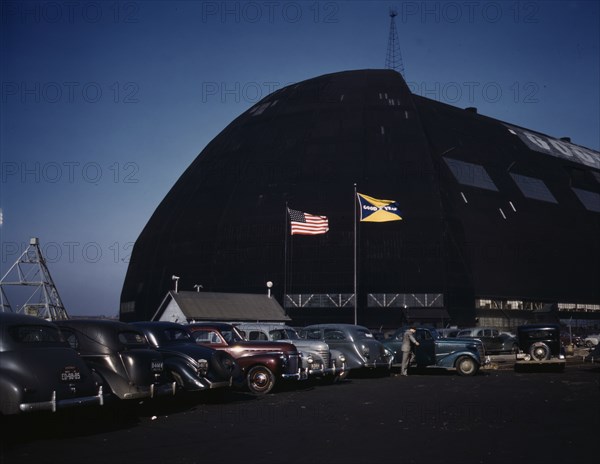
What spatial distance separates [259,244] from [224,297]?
574 inches

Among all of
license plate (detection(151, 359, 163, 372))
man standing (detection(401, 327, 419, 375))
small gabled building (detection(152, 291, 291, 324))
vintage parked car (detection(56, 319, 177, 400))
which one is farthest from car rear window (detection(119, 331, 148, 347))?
small gabled building (detection(152, 291, 291, 324))

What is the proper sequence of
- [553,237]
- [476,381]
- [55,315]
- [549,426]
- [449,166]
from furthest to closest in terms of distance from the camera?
[553,237] < [449,166] < [55,315] < [476,381] < [549,426]

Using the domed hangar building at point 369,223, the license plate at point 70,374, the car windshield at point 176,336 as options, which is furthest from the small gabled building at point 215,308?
the license plate at point 70,374

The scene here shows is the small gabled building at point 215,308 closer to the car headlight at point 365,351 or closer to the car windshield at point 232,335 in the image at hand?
the car headlight at point 365,351

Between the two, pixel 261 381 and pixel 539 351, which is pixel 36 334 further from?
pixel 539 351

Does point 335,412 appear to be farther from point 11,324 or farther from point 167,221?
point 167,221

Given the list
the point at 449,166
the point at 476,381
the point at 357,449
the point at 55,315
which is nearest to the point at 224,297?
the point at 55,315

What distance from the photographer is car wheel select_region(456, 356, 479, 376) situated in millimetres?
26688

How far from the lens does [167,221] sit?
Result: 68500mm

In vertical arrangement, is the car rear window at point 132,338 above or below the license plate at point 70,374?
above

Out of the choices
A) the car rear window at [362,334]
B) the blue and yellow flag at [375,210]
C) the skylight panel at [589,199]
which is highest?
the skylight panel at [589,199]

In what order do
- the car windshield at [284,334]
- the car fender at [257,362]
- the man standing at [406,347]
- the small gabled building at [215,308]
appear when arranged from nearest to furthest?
the car fender at [257,362], the car windshield at [284,334], the man standing at [406,347], the small gabled building at [215,308]

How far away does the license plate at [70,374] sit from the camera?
11.5 metres

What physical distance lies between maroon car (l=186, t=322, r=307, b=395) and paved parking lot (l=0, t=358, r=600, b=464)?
1.64ft
